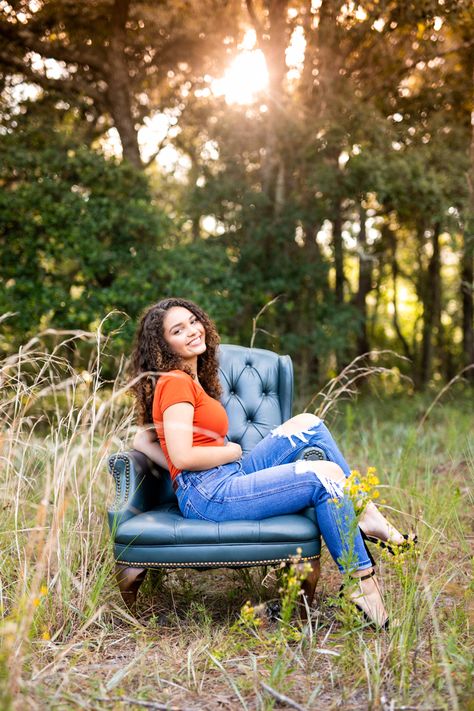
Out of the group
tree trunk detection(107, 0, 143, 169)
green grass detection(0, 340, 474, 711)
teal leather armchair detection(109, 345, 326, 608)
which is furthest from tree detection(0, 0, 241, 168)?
teal leather armchair detection(109, 345, 326, 608)

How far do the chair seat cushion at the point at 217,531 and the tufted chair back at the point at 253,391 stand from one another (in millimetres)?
853

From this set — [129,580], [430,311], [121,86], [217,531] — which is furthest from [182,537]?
[430,311]

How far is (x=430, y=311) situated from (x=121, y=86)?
214 inches

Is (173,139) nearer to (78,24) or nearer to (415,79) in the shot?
(78,24)

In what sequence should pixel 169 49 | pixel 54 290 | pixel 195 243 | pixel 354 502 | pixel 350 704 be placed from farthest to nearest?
1. pixel 169 49
2. pixel 195 243
3. pixel 54 290
4. pixel 354 502
5. pixel 350 704

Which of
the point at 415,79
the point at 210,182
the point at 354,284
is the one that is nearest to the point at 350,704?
the point at 210,182

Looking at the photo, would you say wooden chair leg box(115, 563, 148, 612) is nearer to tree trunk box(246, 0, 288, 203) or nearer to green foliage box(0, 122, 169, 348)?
green foliage box(0, 122, 169, 348)

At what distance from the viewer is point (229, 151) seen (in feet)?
24.6

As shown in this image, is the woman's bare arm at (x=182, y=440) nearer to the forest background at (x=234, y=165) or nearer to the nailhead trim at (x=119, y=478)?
the nailhead trim at (x=119, y=478)

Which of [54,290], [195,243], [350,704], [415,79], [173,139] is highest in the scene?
[415,79]

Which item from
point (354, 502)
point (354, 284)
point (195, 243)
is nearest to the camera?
point (354, 502)

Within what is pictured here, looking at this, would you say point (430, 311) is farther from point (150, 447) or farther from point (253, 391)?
point (150, 447)

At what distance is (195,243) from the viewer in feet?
23.4

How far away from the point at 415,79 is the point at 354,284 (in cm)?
529
